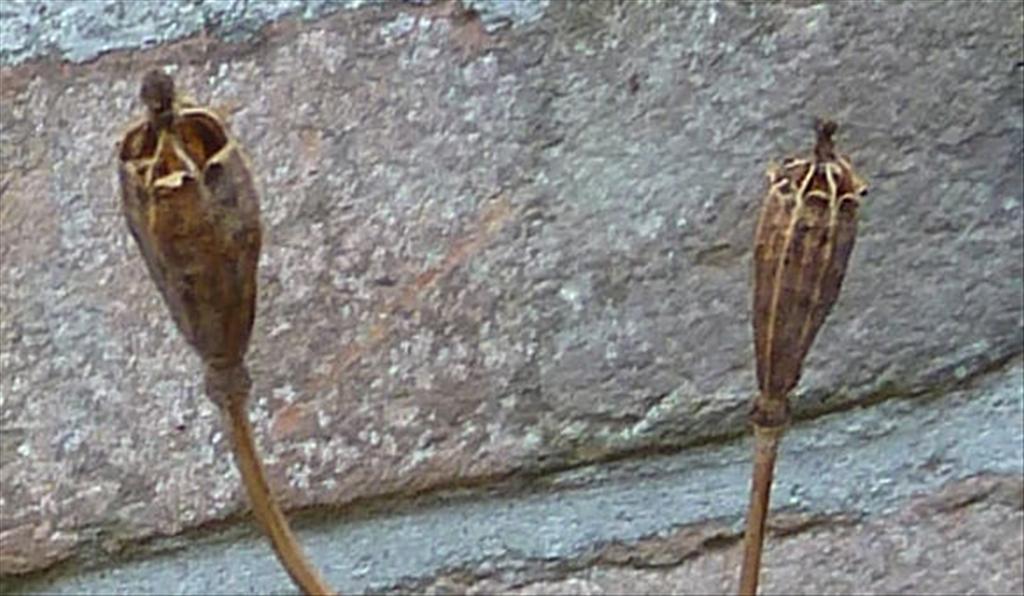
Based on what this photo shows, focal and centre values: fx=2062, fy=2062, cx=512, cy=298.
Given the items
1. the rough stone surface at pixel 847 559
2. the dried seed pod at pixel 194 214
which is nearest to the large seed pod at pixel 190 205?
the dried seed pod at pixel 194 214

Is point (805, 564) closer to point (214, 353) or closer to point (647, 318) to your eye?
point (647, 318)

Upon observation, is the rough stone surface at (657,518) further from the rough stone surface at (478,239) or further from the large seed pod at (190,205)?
the large seed pod at (190,205)

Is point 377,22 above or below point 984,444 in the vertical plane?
above

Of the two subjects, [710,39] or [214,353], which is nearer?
[214,353]

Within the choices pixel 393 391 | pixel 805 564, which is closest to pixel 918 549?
pixel 805 564

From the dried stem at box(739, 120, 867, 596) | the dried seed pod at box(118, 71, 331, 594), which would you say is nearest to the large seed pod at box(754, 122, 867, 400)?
the dried stem at box(739, 120, 867, 596)

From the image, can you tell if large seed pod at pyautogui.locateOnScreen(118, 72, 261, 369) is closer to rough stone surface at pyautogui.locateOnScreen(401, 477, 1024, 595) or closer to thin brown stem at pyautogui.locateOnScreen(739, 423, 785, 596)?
thin brown stem at pyautogui.locateOnScreen(739, 423, 785, 596)
